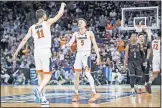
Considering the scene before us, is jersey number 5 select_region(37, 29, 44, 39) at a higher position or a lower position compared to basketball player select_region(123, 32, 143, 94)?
higher

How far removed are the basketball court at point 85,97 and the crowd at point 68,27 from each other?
0.41 m

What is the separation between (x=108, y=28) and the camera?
30.1ft

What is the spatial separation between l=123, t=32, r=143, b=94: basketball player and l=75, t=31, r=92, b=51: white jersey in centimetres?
121

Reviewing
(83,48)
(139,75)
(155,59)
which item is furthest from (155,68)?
(83,48)

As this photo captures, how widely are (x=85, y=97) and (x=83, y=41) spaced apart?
96 cm

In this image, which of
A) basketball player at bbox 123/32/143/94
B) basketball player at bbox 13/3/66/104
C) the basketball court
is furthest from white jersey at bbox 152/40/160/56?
basketball player at bbox 13/3/66/104

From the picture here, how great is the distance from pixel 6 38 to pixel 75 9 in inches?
72.9

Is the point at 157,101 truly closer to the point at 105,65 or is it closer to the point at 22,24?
the point at 105,65

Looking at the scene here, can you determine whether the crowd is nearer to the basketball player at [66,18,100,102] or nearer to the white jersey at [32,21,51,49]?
the basketball player at [66,18,100,102]

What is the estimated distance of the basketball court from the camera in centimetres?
640

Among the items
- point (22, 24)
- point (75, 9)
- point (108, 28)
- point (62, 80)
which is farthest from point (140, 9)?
point (22, 24)

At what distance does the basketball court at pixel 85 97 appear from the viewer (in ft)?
21.0

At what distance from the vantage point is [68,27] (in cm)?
894

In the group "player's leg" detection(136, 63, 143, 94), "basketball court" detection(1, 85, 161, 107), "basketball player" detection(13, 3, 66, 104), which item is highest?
"basketball player" detection(13, 3, 66, 104)
